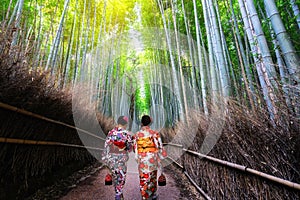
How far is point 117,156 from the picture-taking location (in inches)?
92.3

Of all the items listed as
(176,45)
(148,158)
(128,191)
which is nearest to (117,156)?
(148,158)

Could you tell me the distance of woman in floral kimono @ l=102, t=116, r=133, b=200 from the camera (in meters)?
2.33

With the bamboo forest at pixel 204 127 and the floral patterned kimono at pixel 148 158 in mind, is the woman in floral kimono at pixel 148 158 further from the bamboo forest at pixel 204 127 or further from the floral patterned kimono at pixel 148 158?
→ the bamboo forest at pixel 204 127

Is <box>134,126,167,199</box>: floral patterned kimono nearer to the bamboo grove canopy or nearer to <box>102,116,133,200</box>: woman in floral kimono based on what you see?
<box>102,116,133,200</box>: woman in floral kimono

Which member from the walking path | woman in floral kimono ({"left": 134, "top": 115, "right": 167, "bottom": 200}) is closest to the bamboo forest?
the walking path

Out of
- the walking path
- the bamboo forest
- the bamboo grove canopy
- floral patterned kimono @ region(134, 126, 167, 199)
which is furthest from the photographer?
the walking path

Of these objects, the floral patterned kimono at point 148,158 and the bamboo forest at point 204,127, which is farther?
the floral patterned kimono at point 148,158

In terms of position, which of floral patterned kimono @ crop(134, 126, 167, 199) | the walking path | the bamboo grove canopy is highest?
the bamboo grove canopy

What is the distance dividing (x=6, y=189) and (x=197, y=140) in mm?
2295

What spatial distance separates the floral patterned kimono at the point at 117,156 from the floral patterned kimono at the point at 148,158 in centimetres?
15

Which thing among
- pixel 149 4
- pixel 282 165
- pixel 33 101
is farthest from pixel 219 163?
pixel 149 4

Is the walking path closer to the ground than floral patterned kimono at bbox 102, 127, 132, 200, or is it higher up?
closer to the ground

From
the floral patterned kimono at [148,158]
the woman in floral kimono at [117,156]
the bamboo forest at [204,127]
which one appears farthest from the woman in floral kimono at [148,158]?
the bamboo forest at [204,127]

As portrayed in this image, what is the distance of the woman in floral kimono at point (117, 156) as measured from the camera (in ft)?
7.66
